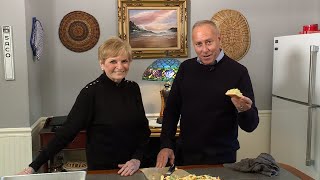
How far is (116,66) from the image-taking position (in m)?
1.62

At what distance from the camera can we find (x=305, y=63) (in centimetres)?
282

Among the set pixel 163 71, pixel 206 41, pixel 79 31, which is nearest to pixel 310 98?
pixel 163 71

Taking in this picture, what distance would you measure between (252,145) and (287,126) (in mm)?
560

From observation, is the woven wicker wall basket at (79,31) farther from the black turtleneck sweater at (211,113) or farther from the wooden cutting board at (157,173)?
the wooden cutting board at (157,173)

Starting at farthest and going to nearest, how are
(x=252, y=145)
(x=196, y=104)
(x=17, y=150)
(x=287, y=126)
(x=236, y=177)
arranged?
(x=252, y=145) < (x=287, y=126) < (x=17, y=150) < (x=196, y=104) < (x=236, y=177)

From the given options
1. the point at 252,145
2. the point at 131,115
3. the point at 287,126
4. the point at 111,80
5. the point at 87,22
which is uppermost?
the point at 87,22

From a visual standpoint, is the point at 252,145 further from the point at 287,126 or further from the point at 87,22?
the point at 87,22

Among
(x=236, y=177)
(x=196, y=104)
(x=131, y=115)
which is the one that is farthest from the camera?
(x=196, y=104)

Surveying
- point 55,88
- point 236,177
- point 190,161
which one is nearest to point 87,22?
point 55,88

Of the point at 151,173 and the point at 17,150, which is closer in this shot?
the point at 151,173

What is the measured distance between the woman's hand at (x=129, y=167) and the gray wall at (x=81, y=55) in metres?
1.44

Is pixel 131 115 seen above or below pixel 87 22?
below

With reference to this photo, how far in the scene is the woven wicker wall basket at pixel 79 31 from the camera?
3199 mm

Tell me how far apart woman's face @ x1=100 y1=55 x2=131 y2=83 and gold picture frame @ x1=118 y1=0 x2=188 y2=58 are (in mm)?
1668
